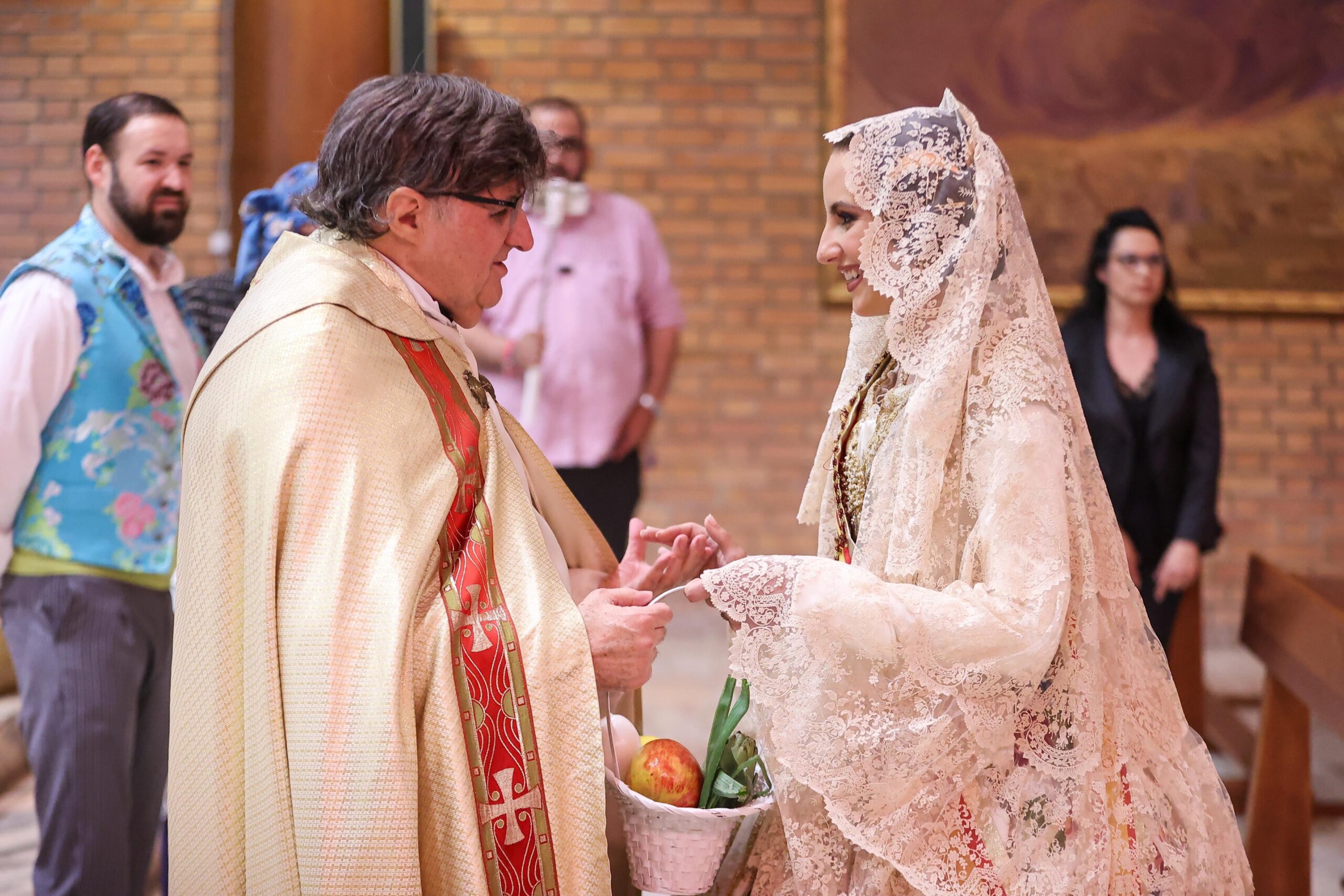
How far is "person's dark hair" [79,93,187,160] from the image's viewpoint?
307 centimetres

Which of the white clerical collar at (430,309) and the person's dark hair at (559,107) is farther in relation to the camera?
the person's dark hair at (559,107)

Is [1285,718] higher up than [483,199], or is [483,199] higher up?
[483,199]

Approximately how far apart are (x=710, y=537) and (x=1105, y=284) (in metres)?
2.75

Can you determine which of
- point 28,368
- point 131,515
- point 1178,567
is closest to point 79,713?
point 131,515

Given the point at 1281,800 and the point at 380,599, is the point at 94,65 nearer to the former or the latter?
the point at 380,599

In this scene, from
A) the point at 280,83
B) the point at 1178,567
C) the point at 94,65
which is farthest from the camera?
the point at 94,65

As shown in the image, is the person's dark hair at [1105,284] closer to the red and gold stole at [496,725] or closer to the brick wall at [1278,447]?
the brick wall at [1278,447]

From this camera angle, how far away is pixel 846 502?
210cm

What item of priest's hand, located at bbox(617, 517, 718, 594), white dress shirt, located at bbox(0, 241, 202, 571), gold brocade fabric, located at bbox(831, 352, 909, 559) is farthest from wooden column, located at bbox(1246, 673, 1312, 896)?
white dress shirt, located at bbox(0, 241, 202, 571)

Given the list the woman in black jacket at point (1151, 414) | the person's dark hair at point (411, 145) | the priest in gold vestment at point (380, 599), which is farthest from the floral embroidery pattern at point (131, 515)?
the woman in black jacket at point (1151, 414)

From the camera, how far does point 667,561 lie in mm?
2053

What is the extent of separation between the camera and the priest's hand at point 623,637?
181 centimetres

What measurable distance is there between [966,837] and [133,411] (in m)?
2.10

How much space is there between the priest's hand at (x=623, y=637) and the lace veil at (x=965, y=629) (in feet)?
0.35
